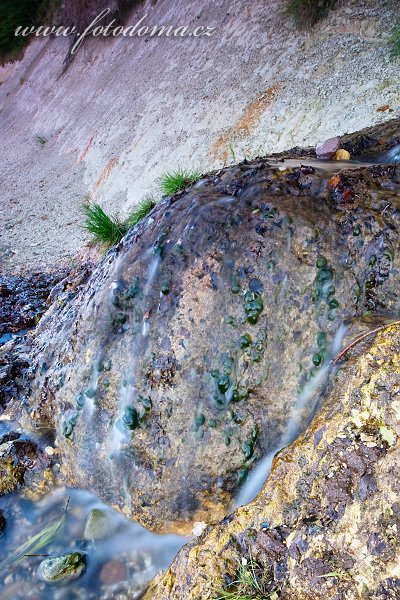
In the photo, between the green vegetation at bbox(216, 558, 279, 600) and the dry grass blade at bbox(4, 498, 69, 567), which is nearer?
the green vegetation at bbox(216, 558, 279, 600)

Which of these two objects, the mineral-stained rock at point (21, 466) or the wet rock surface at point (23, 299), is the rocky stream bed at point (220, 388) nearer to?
the mineral-stained rock at point (21, 466)

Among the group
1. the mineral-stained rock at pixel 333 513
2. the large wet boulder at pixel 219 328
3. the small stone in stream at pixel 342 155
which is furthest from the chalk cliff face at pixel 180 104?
the mineral-stained rock at pixel 333 513

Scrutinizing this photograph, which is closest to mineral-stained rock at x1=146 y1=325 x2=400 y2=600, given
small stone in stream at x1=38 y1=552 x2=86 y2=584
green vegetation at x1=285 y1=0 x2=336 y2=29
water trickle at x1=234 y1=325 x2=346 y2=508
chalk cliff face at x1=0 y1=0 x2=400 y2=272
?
water trickle at x1=234 y1=325 x2=346 y2=508

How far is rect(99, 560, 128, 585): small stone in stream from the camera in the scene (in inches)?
102

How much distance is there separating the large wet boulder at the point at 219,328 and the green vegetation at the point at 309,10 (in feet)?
16.9

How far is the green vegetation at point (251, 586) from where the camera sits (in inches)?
67.3

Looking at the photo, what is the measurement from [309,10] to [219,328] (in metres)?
6.40

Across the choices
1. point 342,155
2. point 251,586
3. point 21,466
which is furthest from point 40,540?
point 342,155

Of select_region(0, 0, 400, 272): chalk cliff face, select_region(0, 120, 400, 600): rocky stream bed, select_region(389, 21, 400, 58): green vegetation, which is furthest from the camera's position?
select_region(0, 0, 400, 272): chalk cliff face

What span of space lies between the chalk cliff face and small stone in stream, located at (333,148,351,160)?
169cm

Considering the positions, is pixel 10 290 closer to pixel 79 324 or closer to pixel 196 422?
pixel 79 324

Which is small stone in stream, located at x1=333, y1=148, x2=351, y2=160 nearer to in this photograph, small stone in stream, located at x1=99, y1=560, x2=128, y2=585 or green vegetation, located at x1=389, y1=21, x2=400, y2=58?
green vegetation, located at x1=389, y1=21, x2=400, y2=58

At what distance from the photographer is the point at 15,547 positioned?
2912 millimetres

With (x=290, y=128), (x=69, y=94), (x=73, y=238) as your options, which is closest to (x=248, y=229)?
(x=290, y=128)
